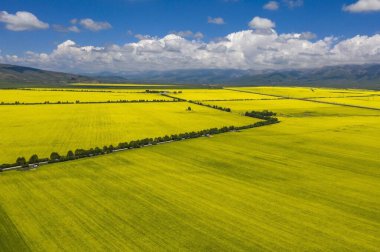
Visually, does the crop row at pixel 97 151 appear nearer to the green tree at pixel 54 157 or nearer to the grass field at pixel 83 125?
the green tree at pixel 54 157

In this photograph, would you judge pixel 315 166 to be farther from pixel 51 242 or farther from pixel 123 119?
pixel 123 119

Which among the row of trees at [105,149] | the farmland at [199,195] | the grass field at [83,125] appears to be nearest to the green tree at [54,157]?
the row of trees at [105,149]

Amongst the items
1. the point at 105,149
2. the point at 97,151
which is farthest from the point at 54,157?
the point at 105,149

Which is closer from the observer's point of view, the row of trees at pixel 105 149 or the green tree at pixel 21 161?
the green tree at pixel 21 161

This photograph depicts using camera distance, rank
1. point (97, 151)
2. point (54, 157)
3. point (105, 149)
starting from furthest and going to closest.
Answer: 1. point (105, 149)
2. point (97, 151)
3. point (54, 157)

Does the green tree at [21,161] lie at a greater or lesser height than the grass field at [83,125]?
greater

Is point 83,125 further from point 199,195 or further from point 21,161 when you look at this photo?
point 199,195
